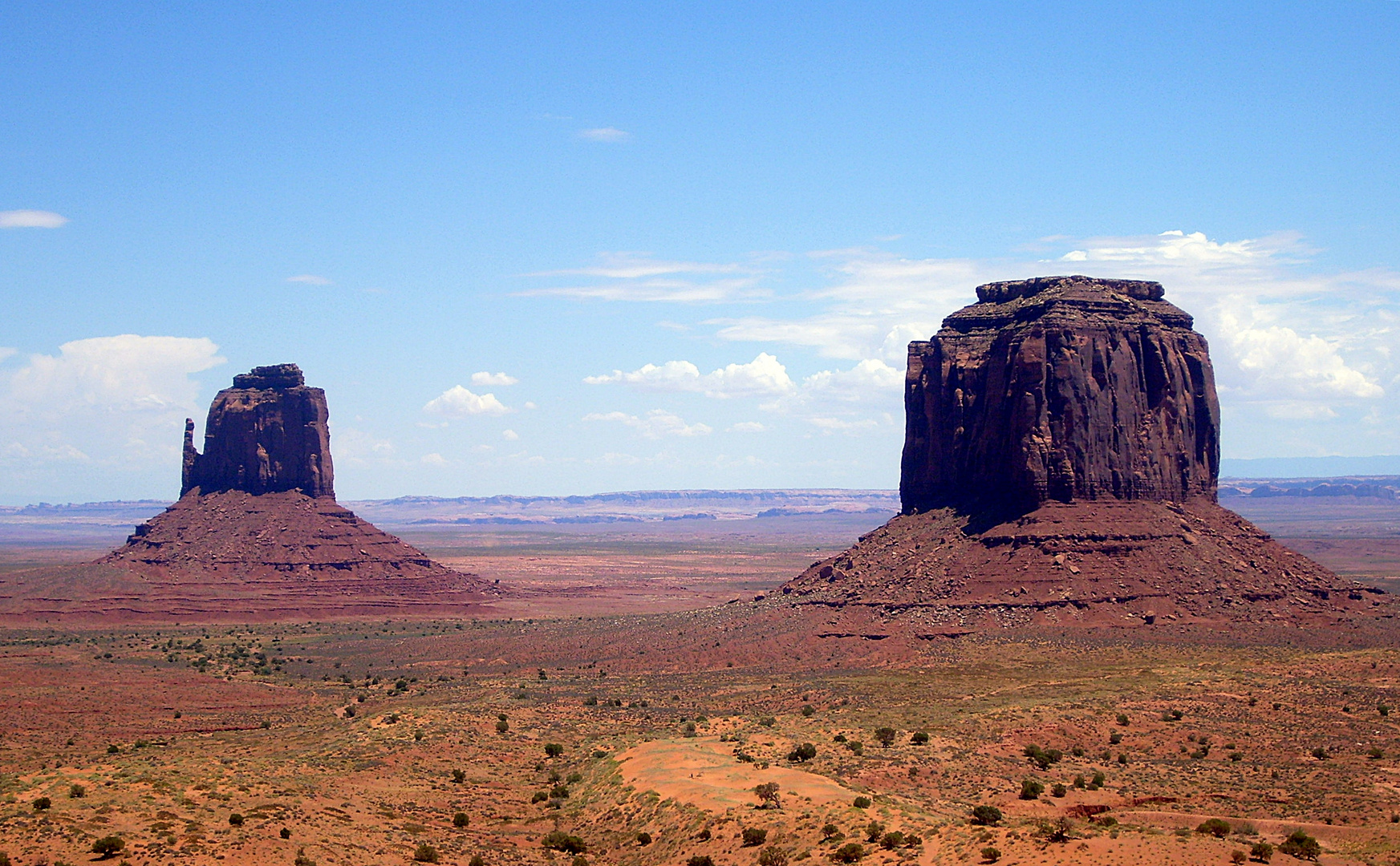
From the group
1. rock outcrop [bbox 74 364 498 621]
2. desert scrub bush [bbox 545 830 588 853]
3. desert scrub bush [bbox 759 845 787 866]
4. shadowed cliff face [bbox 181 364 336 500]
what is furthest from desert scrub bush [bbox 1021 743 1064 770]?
shadowed cliff face [bbox 181 364 336 500]

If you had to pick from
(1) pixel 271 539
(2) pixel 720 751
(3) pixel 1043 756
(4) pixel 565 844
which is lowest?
(4) pixel 565 844

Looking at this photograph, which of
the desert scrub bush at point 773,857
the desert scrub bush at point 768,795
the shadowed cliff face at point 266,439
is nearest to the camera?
the desert scrub bush at point 773,857

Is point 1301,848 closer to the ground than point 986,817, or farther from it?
farther from it

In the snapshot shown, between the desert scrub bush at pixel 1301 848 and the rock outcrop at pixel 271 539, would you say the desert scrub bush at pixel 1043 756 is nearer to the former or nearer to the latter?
the desert scrub bush at pixel 1301 848

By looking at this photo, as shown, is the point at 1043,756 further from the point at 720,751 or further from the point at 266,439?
the point at 266,439

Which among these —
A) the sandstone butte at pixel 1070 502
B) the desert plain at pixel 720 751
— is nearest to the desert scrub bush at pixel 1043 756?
the desert plain at pixel 720 751

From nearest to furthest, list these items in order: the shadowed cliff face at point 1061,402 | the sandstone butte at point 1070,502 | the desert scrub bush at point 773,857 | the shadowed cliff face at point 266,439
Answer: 1. the desert scrub bush at point 773,857
2. the sandstone butte at point 1070,502
3. the shadowed cliff face at point 1061,402
4. the shadowed cliff face at point 266,439

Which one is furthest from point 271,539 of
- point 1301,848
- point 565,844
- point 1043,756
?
point 1301,848
